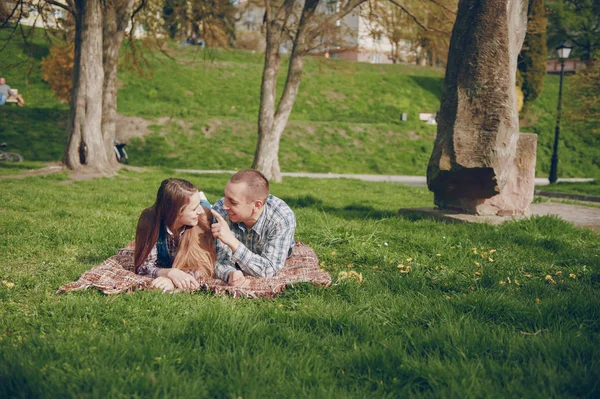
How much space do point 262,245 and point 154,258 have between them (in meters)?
0.90

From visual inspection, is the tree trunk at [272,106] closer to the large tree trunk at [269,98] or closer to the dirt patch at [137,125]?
the large tree trunk at [269,98]

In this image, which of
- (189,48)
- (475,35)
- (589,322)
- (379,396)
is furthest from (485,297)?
(189,48)

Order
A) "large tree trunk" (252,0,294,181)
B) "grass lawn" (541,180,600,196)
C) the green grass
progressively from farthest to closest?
the green grass, "grass lawn" (541,180,600,196), "large tree trunk" (252,0,294,181)

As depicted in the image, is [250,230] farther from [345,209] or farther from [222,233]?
[345,209]

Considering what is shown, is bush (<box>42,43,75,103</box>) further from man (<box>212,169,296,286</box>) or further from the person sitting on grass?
man (<box>212,169,296,286</box>)

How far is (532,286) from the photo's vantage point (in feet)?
15.0

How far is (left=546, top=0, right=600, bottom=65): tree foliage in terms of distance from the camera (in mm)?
42469

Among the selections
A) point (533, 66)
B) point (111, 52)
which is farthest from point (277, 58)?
point (533, 66)

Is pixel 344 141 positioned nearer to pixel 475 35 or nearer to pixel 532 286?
pixel 475 35

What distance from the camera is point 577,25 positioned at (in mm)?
43125

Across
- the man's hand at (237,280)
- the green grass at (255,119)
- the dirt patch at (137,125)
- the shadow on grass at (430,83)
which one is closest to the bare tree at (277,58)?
the green grass at (255,119)

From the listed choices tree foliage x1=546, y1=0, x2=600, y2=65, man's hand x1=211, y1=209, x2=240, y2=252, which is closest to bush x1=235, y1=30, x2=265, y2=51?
tree foliage x1=546, y1=0, x2=600, y2=65

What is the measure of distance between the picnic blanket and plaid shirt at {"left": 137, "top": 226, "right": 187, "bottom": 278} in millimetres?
97

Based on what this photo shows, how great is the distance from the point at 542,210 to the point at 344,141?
15.0 meters
